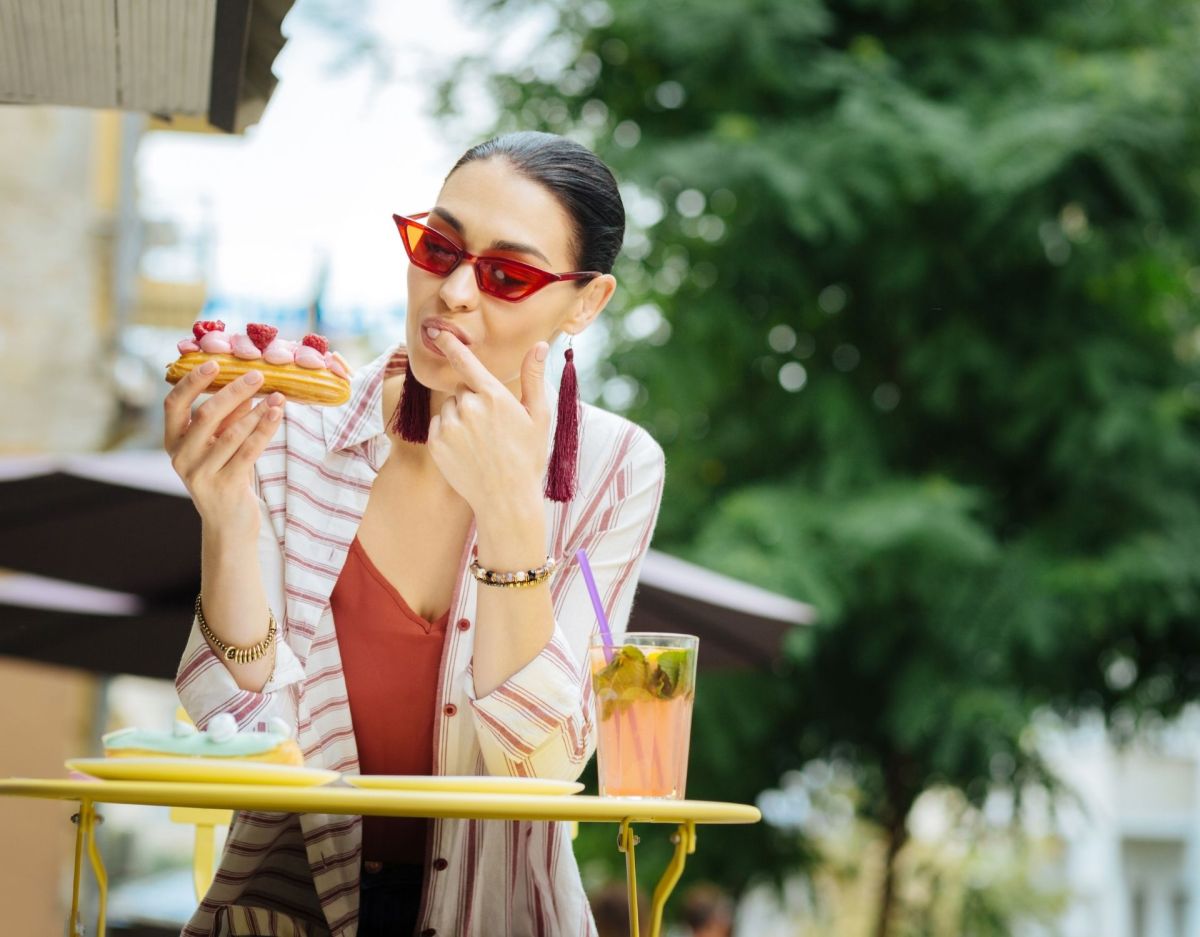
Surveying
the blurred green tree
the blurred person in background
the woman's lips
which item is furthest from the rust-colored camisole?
the blurred person in background

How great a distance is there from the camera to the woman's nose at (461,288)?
7.64ft

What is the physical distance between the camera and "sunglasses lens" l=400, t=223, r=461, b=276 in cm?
236

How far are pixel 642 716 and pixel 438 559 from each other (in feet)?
2.24

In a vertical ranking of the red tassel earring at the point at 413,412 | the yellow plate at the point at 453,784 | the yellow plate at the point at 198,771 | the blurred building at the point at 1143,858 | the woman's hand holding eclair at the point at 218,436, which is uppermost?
the blurred building at the point at 1143,858

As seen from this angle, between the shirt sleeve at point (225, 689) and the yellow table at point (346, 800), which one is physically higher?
the shirt sleeve at point (225, 689)

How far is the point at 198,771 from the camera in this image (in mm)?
1725

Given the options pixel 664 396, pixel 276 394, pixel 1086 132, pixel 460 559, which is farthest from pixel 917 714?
pixel 276 394

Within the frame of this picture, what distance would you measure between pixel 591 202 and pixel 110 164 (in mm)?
11431

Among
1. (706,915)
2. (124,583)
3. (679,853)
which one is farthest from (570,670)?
(706,915)

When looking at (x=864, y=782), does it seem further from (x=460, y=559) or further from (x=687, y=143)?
(x=460, y=559)

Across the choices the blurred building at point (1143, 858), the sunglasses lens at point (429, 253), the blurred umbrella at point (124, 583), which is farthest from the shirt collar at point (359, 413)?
the blurred building at point (1143, 858)

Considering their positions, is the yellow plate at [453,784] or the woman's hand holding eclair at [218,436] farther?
the woman's hand holding eclair at [218,436]

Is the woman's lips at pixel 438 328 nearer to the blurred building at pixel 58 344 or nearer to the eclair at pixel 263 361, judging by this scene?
the eclair at pixel 263 361

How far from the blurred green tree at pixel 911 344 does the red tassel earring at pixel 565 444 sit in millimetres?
4903
